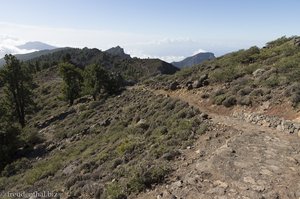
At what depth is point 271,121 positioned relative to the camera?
16.5 meters

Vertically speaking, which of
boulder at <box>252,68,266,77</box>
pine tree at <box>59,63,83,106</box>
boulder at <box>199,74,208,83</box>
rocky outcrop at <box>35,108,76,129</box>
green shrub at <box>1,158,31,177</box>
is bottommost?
rocky outcrop at <box>35,108,76,129</box>

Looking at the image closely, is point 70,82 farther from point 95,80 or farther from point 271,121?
point 271,121

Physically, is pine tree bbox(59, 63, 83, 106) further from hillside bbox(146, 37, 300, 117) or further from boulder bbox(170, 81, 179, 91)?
boulder bbox(170, 81, 179, 91)

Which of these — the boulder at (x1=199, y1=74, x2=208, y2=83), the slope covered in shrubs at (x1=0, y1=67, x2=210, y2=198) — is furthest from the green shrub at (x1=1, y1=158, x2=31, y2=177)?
the boulder at (x1=199, y1=74, x2=208, y2=83)

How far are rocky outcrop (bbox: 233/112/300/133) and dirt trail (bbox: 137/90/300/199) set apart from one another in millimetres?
522

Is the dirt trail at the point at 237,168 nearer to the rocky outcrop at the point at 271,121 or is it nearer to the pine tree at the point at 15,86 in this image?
the rocky outcrop at the point at 271,121

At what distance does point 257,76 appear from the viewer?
2447 centimetres

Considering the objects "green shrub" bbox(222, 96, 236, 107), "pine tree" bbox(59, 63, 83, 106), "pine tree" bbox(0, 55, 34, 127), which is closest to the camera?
"green shrub" bbox(222, 96, 236, 107)

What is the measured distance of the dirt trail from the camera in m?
10.1

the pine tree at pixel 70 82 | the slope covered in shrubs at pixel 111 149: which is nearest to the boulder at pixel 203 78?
the slope covered in shrubs at pixel 111 149

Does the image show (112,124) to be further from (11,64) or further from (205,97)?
(11,64)

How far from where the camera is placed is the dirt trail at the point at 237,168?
10.1m

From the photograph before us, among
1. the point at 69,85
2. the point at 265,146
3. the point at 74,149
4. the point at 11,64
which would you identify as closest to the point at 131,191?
the point at 265,146

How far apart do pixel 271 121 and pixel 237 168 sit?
19.6 ft
